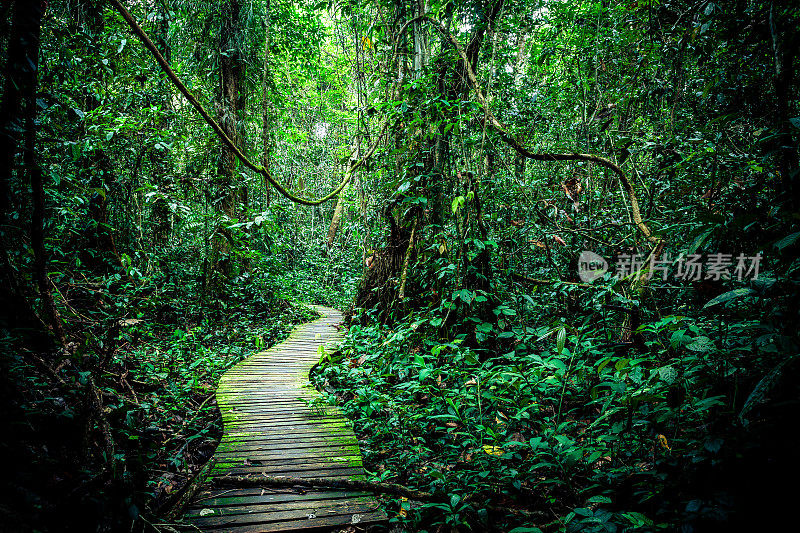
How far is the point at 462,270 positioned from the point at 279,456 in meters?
2.76

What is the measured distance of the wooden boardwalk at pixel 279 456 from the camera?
8.71 ft

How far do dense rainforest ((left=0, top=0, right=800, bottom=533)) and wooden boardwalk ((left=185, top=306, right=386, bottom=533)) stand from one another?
8.1 inches

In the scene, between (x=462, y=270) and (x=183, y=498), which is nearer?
(x=183, y=498)

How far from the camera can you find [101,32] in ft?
17.3

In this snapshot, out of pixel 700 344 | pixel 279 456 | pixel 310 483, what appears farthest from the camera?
pixel 279 456

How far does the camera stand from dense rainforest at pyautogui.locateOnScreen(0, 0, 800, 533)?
2.19m

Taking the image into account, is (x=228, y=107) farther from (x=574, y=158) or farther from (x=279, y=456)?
(x=279, y=456)

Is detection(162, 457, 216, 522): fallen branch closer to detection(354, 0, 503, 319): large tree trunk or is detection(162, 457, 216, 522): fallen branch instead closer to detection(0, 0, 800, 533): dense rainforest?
detection(0, 0, 800, 533): dense rainforest

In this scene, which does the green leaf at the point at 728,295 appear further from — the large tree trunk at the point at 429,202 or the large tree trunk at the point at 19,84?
the large tree trunk at the point at 19,84

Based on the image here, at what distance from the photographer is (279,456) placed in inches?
138

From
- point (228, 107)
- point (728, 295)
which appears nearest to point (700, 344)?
point (728, 295)

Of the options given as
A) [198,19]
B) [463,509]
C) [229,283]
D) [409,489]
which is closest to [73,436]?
[409,489]

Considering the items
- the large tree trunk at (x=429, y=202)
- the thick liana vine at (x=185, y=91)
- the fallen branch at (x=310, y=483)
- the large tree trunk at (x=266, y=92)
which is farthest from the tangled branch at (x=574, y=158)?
the large tree trunk at (x=266, y=92)

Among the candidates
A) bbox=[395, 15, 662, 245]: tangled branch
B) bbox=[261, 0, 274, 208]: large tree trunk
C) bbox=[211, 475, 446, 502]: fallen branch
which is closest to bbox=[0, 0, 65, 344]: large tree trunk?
bbox=[211, 475, 446, 502]: fallen branch
